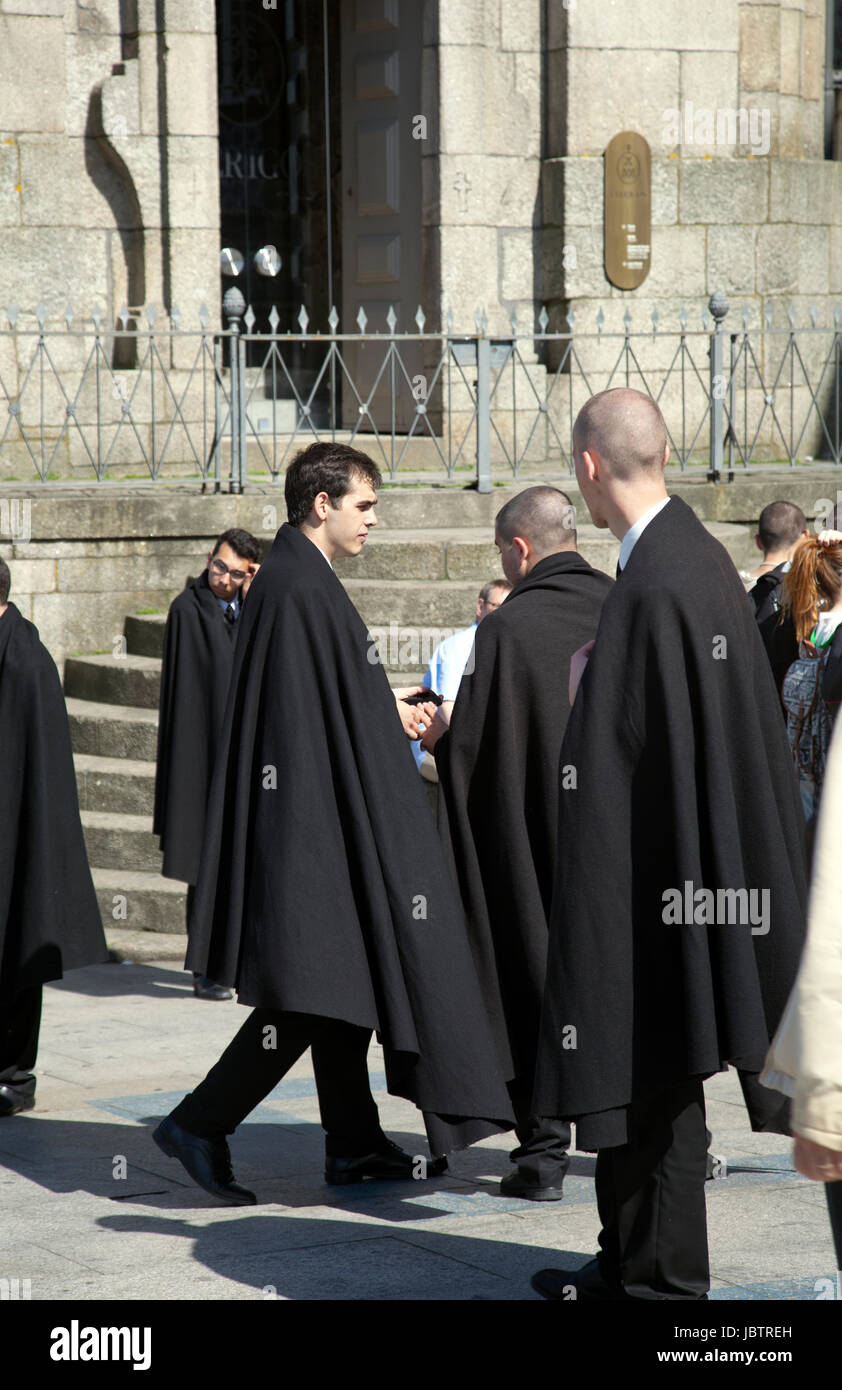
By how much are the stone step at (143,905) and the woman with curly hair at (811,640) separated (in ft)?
10.4


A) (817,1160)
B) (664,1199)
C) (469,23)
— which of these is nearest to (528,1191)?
(664,1199)

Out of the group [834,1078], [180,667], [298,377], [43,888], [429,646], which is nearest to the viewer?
[834,1078]

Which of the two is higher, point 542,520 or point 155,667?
point 542,520

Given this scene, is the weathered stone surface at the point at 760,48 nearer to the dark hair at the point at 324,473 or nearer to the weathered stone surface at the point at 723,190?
the weathered stone surface at the point at 723,190

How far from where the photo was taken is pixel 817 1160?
261cm

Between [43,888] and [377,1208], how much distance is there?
5.38 ft

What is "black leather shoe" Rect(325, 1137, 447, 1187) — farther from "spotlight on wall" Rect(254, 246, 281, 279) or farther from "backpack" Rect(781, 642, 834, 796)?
"spotlight on wall" Rect(254, 246, 281, 279)

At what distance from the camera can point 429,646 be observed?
9586mm

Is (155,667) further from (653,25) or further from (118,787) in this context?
(653,25)

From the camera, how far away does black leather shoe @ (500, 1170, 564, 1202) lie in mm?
4797

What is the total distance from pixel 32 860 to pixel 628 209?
8405 mm

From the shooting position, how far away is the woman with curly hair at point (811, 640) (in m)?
6.42
